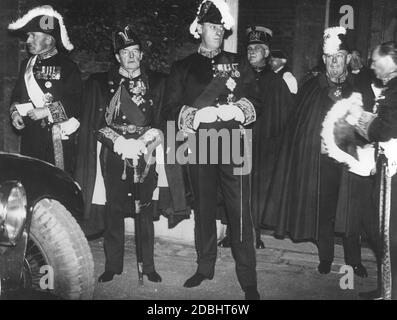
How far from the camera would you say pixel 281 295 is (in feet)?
16.4

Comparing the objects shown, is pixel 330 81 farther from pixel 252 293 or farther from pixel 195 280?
pixel 195 280

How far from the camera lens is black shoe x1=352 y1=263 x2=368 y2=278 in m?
5.46

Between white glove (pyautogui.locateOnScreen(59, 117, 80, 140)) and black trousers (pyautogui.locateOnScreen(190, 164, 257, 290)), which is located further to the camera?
white glove (pyautogui.locateOnScreen(59, 117, 80, 140))

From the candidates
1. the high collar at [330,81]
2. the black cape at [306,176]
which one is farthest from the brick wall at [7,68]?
the high collar at [330,81]

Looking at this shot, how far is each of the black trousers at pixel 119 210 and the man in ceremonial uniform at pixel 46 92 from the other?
2.25 feet

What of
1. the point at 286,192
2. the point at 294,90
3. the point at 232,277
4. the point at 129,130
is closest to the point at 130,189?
the point at 129,130

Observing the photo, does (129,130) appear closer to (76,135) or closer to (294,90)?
(76,135)

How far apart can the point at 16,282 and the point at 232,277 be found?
88.4 inches

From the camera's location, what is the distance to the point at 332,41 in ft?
17.4

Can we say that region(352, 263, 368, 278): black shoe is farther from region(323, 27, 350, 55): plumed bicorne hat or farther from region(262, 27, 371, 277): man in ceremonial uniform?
region(323, 27, 350, 55): plumed bicorne hat

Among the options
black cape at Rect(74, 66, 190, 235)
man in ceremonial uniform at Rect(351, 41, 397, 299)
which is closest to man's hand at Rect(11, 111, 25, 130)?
black cape at Rect(74, 66, 190, 235)

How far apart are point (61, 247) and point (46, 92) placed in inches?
80.9

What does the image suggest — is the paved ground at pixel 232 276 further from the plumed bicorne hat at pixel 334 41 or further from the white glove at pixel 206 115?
the plumed bicorne hat at pixel 334 41

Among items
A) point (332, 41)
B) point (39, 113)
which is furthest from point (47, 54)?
point (332, 41)
